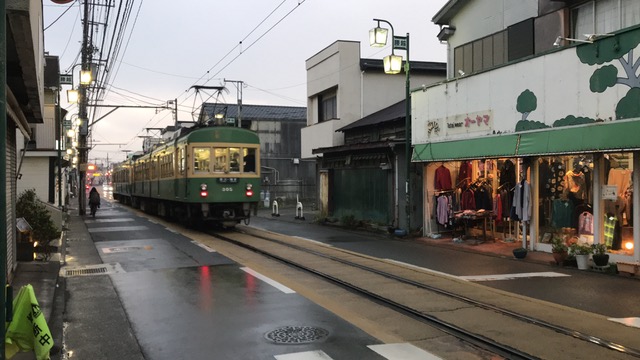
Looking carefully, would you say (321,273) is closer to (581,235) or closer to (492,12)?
(581,235)

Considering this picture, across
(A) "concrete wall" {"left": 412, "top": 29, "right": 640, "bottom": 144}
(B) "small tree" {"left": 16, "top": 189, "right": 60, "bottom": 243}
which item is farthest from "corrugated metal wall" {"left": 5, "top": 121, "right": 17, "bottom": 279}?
(A) "concrete wall" {"left": 412, "top": 29, "right": 640, "bottom": 144}

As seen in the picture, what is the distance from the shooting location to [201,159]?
17938 mm

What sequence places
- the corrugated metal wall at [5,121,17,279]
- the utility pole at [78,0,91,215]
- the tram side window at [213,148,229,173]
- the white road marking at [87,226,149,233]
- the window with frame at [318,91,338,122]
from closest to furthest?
1. the corrugated metal wall at [5,121,17,279]
2. the tram side window at [213,148,229,173]
3. the white road marking at [87,226,149,233]
4. the utility pole at [78,0,91,215]
5. the window with frame at [318,91,338,122]

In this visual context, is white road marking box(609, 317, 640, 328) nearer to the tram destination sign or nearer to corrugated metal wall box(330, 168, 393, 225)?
corrugated metal wall box(330, 168, 393, 225)

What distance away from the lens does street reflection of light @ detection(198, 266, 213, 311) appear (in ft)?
25.0

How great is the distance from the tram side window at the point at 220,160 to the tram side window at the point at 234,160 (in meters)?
0.22

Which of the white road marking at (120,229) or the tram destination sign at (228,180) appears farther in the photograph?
the white road marking at (120,229)

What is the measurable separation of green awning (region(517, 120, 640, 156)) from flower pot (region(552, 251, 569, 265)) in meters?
2.15

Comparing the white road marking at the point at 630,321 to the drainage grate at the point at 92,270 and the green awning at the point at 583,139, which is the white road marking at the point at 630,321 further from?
the drainage grate at the point at 92,270

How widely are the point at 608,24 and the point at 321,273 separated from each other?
8692 millimetres

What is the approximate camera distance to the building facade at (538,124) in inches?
416

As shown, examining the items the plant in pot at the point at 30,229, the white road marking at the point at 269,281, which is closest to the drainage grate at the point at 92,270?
the plant in pot at the point at 30,229

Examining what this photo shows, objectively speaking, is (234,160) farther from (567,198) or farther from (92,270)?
(567,198)

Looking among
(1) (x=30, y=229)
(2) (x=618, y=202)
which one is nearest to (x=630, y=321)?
(2) (x=618, y=202)
